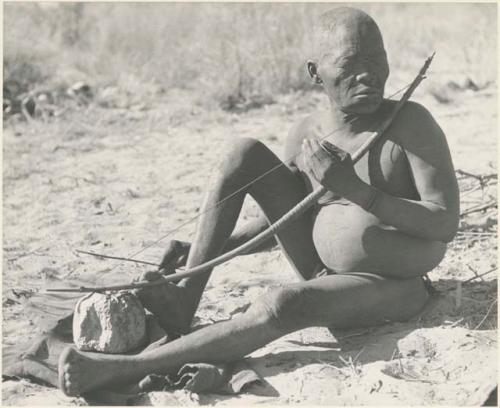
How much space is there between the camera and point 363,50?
3.06 metres

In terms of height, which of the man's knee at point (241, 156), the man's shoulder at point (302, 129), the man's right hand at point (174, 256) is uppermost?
the man's shoulder at point (302, 129)

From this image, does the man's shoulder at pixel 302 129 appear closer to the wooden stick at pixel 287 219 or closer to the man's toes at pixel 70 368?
the wooden stick at pixel 287 219

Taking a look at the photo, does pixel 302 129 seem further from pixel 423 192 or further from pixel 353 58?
pixel 423 192

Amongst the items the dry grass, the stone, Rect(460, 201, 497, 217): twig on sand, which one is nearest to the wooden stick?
the stone

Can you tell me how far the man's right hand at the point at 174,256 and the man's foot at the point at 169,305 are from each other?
205mm

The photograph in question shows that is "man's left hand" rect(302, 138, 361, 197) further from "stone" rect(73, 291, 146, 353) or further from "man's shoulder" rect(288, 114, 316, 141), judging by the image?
"stone" rect(73, 291, 146, 353)

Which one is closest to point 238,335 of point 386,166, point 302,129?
point 386,166

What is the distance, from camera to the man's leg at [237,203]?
334cm

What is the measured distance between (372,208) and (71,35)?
27.6 feet

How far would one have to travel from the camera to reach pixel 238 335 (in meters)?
3.02

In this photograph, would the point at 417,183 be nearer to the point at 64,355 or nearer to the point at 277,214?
the point at 277,214

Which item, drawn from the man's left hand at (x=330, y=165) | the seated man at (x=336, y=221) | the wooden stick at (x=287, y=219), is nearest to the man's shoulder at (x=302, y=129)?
the seated man at (x=336, y=221)

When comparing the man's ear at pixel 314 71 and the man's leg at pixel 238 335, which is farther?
the man's ear at pixel 314 71

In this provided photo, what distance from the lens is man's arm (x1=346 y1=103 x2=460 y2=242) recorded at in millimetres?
3023
